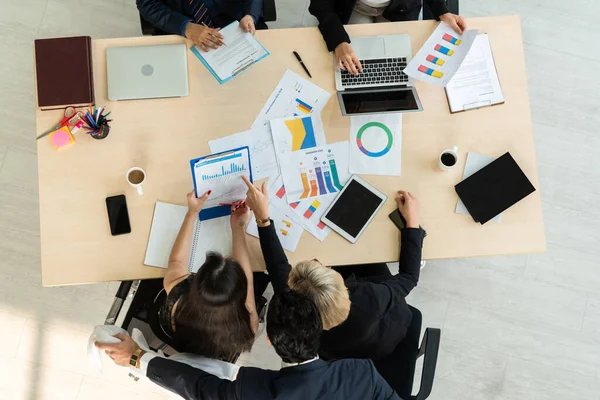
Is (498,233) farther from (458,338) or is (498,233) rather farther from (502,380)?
(502,380)

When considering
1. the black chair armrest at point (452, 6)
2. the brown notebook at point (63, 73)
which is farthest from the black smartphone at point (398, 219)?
the brown notebook at point (63, 73)

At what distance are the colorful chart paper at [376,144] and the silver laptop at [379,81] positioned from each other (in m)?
0.05

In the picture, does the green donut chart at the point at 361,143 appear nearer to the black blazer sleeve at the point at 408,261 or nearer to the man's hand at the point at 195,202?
the black blazer sleeve at the point at 408,261

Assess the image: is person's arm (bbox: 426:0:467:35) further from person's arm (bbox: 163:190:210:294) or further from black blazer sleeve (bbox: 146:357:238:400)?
black blazer sleeve (bbox: 146:357:238:400)

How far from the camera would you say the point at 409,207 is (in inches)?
67.3

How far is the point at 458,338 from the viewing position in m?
2.46

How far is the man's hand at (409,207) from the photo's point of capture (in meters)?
1.71

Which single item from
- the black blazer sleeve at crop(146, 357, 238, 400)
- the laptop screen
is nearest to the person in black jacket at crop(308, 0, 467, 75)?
the laptop screen

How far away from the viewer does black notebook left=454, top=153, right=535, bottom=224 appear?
1744mm

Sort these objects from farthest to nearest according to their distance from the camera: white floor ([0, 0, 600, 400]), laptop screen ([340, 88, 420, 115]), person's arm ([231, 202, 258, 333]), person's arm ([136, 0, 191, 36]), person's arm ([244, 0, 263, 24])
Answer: white floor ([0, 0, 600, 400]) < person's arm ([244, 0, 263, 24]) < person's arm ([136, 0, 191, 36]) < laptop screen ([340, 88, 420, 115]) < person's arm ([231, 202, 258, 333])

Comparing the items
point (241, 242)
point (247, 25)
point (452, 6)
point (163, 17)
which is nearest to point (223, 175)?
point (241, 242)

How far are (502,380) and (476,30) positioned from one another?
5.54 feet

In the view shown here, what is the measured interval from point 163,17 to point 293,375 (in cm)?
144

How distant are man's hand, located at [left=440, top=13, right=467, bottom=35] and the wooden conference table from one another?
5 centimetres
